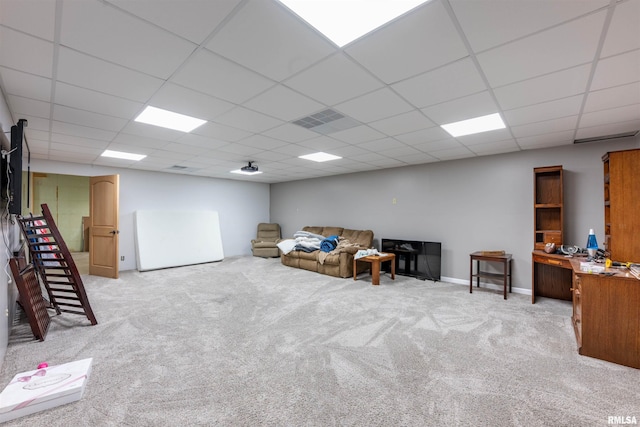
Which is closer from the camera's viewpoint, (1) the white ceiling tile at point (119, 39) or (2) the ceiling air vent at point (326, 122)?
(1) the white ceiling tile at point (119, 39)

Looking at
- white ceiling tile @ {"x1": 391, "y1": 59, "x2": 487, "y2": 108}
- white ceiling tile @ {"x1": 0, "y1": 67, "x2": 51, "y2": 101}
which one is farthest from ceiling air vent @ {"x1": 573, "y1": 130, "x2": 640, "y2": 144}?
white ceiling tile @ {"x1": 0, "y1": 67, "x2": 51, "y2": 101}

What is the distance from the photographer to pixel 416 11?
1.51m

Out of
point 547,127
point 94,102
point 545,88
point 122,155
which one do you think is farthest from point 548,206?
point 122,155

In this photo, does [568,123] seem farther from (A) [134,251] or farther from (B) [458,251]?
(A) [134,251]

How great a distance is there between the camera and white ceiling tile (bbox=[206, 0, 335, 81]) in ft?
5.06

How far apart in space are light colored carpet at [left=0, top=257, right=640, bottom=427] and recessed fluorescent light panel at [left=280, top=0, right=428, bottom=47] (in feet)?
7.85

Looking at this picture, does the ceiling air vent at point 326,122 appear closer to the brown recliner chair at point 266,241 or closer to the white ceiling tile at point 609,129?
the white ceiling tile at point 609,129

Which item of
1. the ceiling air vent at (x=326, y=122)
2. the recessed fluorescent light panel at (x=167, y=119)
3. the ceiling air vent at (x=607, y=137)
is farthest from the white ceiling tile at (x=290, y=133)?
the ceiling air vent at (x=607, y=137)

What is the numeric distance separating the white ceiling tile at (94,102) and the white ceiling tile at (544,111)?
3878mm

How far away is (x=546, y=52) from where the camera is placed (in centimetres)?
188

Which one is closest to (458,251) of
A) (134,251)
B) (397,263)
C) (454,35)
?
(397,263)

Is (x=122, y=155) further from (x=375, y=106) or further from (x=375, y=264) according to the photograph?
(x=375, y=264)

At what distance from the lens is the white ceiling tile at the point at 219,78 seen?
201cm

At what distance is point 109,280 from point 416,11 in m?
6.44
